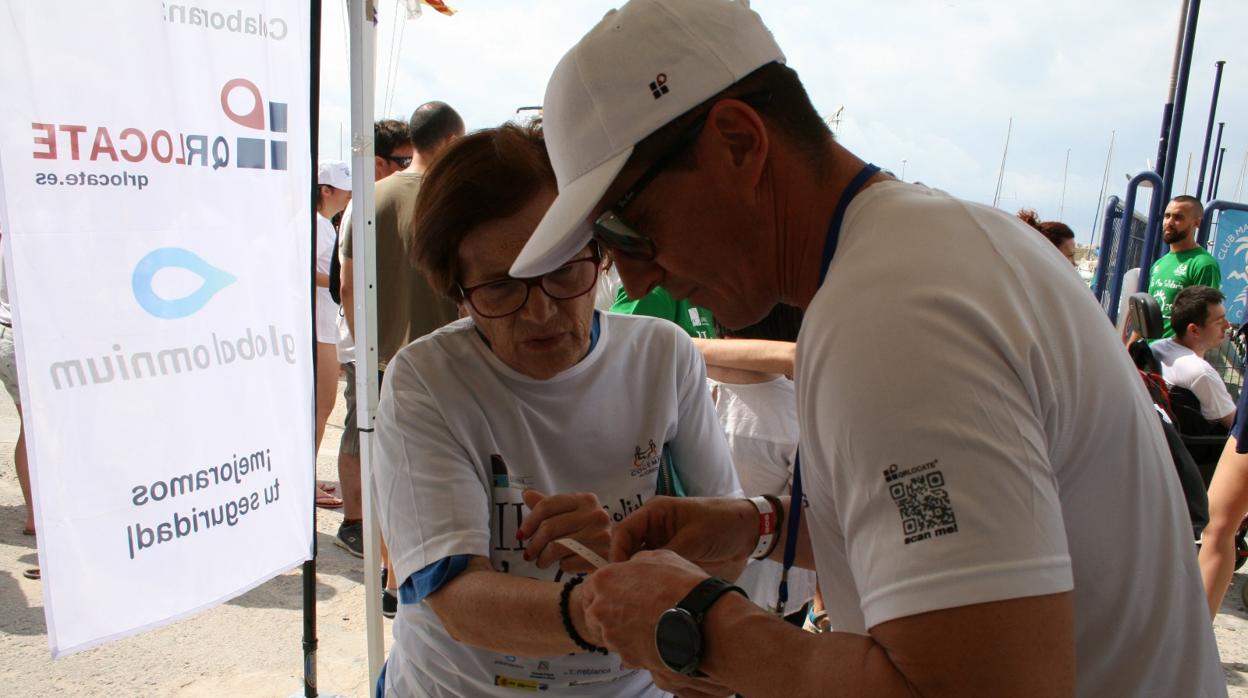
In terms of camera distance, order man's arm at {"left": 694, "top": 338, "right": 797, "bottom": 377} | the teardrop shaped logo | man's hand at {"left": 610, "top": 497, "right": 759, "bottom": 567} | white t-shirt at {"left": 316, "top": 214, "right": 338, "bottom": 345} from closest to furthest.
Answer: man's hand at {"left": 610, "top": 497, "right": 759, "bottom": 567} → the teardrop shaped logo → man's arm at {"left": 694, "top": 338, "right": 797, "bottom": 377} → white t-shirt at {"left": 316, "top": 214, "right": 338, "bottom": 345}

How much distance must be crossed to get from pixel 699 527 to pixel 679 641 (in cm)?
54

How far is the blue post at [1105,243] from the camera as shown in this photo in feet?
21.6

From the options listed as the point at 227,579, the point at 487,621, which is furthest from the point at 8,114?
the point at 487,621

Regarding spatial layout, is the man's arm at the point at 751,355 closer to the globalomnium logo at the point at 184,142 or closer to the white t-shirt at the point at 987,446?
the globalomnium logo at the point at 184,142

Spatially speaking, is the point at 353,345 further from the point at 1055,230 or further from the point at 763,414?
the point at 1055,230

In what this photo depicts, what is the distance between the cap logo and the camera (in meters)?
1.02

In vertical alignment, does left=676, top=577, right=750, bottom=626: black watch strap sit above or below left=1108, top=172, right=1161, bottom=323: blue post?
below

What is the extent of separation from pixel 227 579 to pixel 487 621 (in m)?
1.70

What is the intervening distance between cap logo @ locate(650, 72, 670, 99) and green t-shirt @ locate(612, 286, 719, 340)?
1.86m

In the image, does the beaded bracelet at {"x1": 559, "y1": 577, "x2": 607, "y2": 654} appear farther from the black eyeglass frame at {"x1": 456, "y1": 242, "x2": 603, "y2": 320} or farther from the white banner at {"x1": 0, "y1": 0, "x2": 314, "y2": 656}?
the white banner at {"x1": 0, "y1": 0, "x2": 314, "y2": 656}

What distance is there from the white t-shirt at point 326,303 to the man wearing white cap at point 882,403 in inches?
185

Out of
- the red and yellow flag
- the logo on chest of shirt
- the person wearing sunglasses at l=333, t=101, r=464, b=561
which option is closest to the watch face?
the logo on chest of shirt

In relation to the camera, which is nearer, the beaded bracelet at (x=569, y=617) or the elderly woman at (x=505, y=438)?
the beaded bracelet at (x=569, y=617)

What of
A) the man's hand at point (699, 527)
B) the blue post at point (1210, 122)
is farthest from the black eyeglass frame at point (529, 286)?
the blue post at point (1210, 122)
